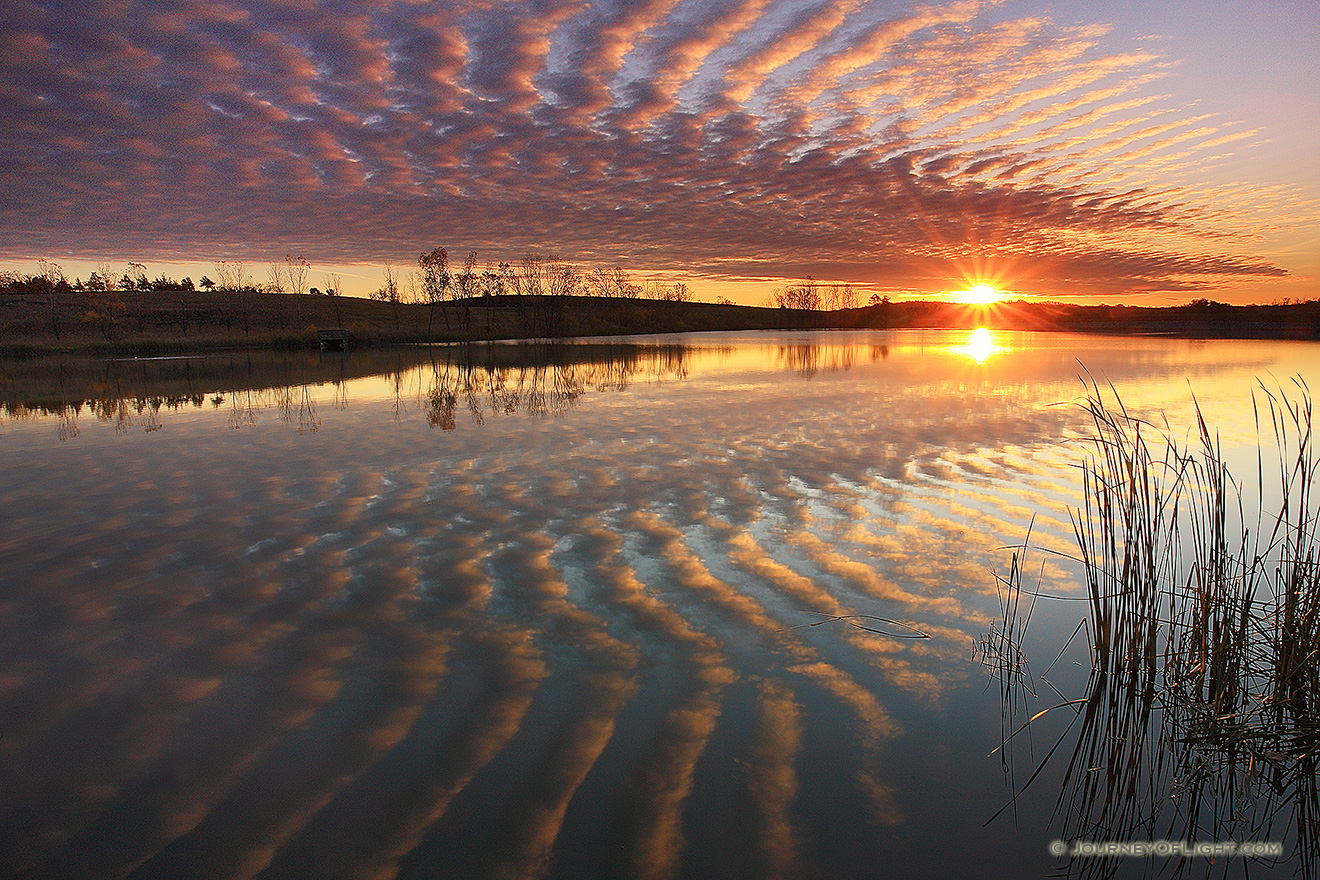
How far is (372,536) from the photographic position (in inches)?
238

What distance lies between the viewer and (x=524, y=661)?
388cm

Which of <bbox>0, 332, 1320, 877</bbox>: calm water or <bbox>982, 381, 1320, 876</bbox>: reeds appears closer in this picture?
<bbox>0, 332, 1320, 877</bbox>: calm water

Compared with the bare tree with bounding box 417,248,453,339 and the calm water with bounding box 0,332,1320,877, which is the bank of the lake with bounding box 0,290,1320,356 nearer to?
the bare tree with bounding box 417,248,453,339

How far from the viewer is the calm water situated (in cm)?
257

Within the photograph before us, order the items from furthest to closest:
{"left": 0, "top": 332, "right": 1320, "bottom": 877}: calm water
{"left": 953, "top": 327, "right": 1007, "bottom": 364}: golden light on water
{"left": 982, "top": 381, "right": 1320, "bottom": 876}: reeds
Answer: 1. {"left": 953, "top": 327, "right": 1007, "bottom": 364}: golden light on water
2. {"left": 982, "top": 381, "right": 1320, "bottom": 876}: reeds
3. {"left": 0, "top": 332, "right": 1320, "bottom": 877}: calm water

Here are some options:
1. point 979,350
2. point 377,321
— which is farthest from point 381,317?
point 979,350

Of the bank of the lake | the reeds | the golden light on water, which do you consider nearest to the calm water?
the reeds

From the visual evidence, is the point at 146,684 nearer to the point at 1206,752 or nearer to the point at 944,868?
the point at 944,868

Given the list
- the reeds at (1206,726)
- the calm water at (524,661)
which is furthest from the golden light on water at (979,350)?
the reeds at (1206,726)

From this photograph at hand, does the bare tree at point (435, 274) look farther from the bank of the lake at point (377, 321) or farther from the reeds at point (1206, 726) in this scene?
the reeds at point (1206, 726)

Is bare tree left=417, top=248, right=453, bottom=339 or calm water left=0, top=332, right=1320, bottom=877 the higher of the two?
bare tree left=417, top=248, right=453, bottom=339

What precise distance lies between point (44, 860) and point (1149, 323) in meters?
104

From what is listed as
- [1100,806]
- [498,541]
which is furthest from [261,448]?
[1100,806]

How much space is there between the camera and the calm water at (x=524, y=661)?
2.57m
